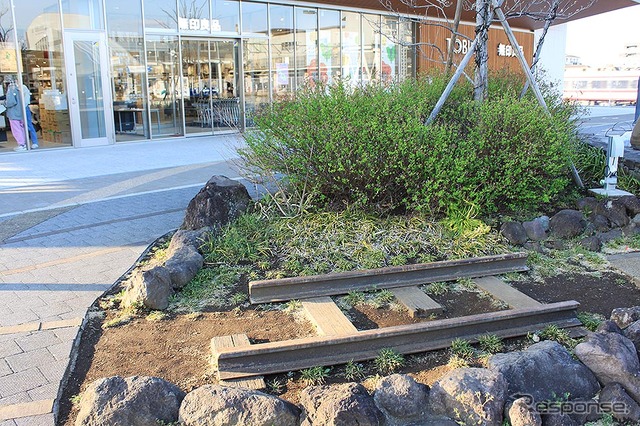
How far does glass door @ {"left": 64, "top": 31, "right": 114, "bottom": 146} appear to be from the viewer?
1516 cm

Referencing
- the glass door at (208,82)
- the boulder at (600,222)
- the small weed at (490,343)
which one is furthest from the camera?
the glass door at (208,82)

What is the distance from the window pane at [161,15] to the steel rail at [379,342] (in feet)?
48.7

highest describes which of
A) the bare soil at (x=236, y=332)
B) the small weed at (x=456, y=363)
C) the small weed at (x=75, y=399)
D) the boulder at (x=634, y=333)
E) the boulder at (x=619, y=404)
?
A: the boulder at (x=634, y=333)

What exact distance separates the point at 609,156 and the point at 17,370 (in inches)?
276

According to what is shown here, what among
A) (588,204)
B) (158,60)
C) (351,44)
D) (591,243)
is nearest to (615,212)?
(588,204)

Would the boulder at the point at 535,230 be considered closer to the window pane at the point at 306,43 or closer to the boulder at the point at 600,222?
the boulder at the point at 600,222

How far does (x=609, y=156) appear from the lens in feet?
25.1

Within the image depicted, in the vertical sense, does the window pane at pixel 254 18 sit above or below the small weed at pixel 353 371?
above

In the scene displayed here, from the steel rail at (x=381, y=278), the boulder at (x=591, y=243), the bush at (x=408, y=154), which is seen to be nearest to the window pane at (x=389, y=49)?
the bush at (x=408, y=154)

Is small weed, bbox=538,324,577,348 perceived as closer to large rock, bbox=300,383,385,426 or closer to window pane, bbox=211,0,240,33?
large rock, bbox=300,383,385,426

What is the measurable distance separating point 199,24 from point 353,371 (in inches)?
628

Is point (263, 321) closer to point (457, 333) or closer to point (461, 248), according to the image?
point (457, 333)

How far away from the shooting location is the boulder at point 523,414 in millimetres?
3232

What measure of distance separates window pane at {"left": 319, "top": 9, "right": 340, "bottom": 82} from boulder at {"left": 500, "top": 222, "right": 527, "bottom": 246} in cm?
1525
